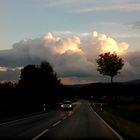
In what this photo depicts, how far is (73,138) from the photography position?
838 inches

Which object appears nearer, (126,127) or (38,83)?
(126,127)

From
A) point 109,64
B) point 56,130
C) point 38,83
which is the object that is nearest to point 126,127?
point 56,130

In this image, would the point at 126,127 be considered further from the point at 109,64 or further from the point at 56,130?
the point at 109,64

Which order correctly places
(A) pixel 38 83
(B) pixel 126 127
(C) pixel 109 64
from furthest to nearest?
(C) pixel 109 64 < (A) pixel 38 83 < (B) pixel 126 127

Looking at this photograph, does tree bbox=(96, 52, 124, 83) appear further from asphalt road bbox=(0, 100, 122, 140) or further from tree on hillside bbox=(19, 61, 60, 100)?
asphalt road bbox=(0, 100, 122, 140)

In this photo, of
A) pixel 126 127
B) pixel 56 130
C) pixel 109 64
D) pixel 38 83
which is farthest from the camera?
pixel 109 64

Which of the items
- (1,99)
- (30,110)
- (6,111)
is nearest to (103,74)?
(1,99)

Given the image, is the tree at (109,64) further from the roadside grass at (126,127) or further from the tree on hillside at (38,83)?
the roadside grass at (126,127)

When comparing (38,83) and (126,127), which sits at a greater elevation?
(38,83)

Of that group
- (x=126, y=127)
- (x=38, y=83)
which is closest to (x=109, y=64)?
(x=38, y=83)

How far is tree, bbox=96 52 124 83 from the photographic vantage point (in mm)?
145000

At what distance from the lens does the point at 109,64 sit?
14688 centimetres

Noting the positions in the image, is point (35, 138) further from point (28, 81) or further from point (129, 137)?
point (28, 81)

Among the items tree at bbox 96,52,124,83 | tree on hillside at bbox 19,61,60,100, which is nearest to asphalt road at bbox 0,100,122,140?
tree on hillside at bbox 19,61,60,100
